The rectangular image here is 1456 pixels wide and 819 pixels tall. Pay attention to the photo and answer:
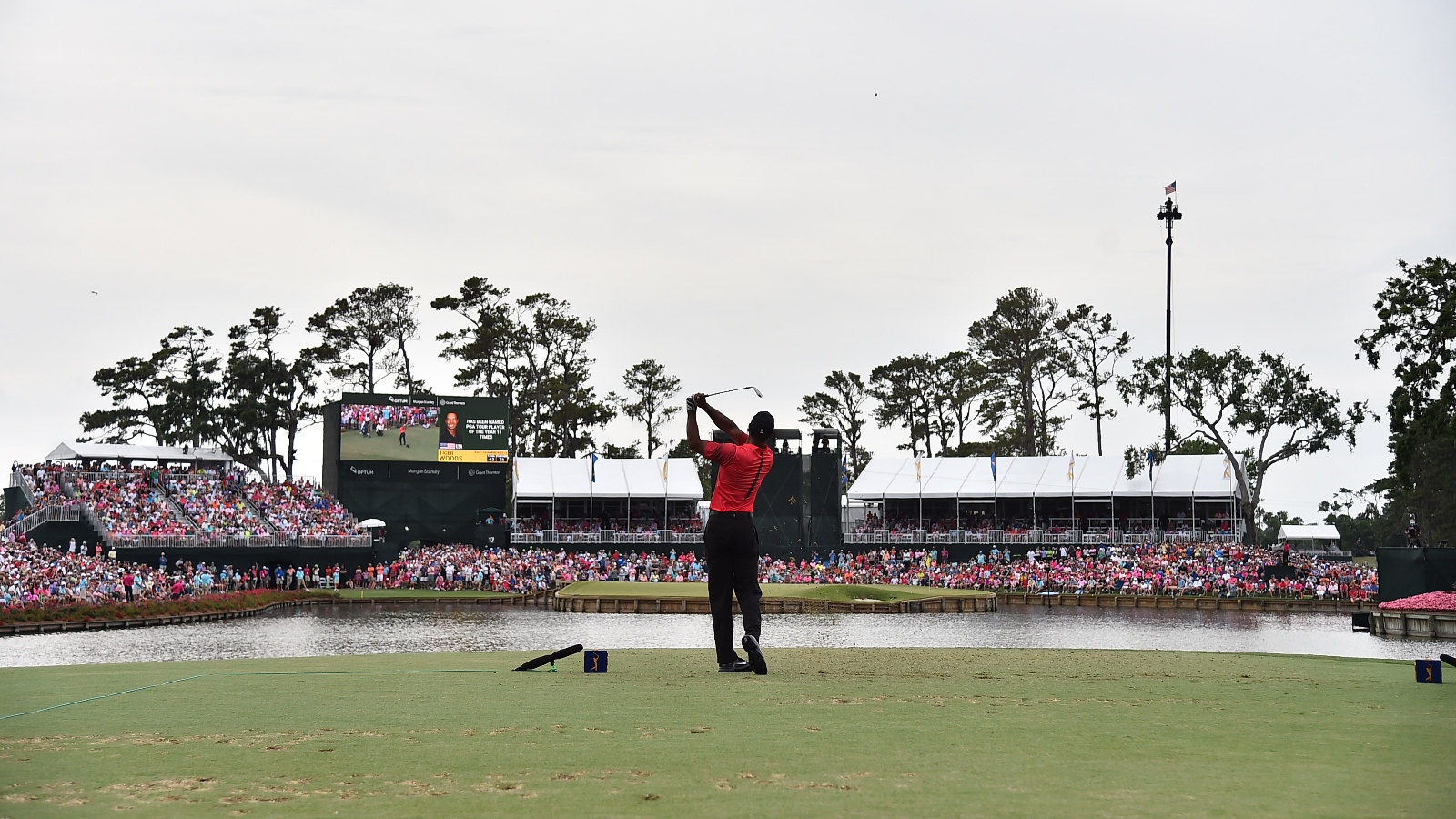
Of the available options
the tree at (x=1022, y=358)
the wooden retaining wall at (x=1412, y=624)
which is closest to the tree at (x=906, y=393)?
the tree at (x=1022, y=358)

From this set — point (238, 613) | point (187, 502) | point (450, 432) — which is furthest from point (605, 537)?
point (238, 613)

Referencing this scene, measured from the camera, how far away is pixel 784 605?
48812mm

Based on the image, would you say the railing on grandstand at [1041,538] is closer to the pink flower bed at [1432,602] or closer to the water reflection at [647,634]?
the water reflection at [647,634]

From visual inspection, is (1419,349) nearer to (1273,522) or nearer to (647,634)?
(647,634)

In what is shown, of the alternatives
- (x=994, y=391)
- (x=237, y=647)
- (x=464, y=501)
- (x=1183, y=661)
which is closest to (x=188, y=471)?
(x=464, y=501)

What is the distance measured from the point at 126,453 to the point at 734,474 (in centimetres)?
5848

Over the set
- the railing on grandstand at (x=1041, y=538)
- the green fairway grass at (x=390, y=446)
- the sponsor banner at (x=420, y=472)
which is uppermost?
the green fairway grass at (x=390, y=446)

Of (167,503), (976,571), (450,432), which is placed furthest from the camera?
(450,432)

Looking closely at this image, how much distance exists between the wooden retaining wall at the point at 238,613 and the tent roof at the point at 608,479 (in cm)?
1159

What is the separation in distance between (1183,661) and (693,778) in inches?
347

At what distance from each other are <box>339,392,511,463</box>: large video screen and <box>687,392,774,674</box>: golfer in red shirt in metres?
58.5

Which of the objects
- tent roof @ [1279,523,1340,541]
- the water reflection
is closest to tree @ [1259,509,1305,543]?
tent roof @ [1279,523,1340,541]

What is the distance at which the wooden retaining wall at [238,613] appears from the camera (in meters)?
35.7

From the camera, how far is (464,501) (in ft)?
222
